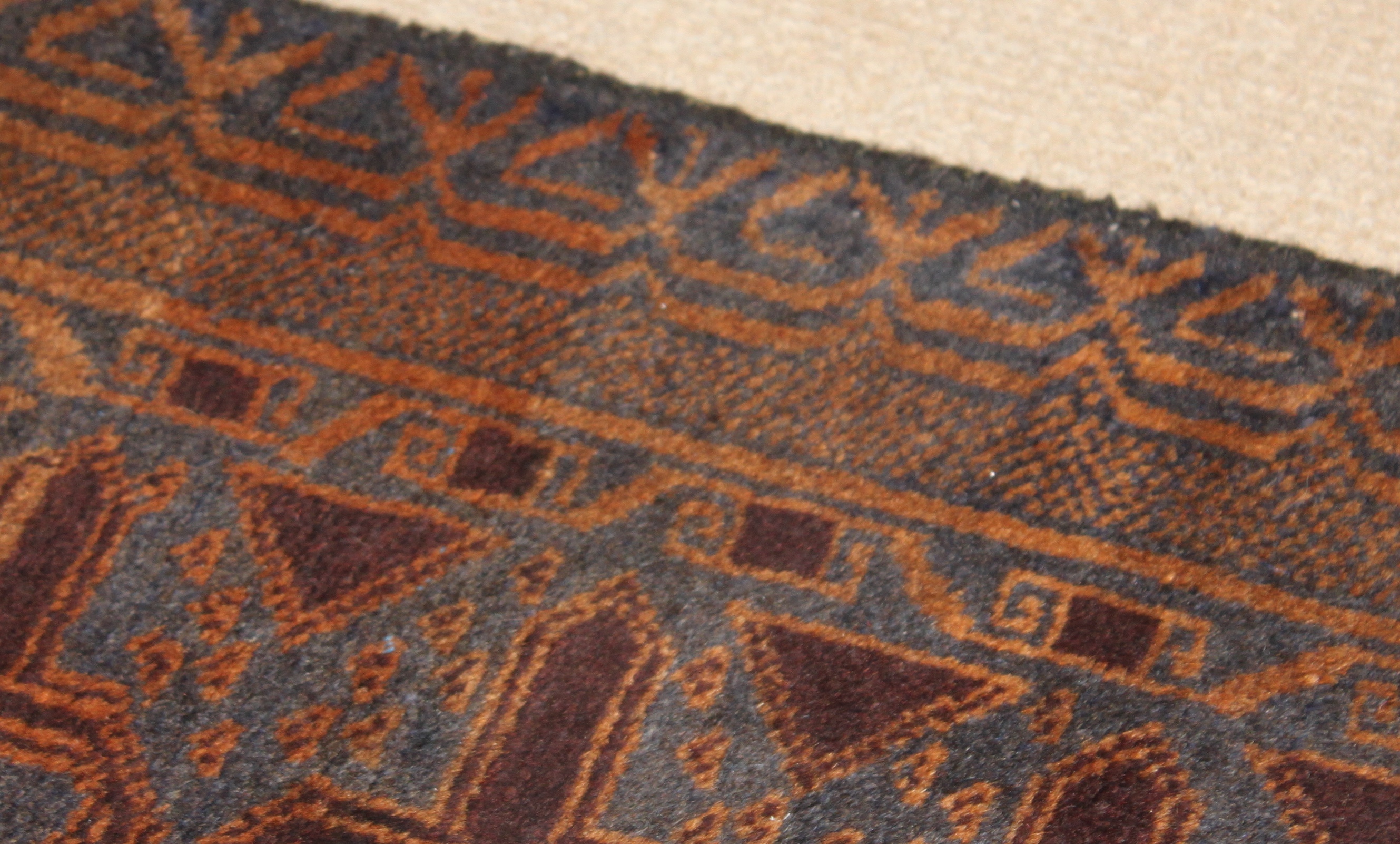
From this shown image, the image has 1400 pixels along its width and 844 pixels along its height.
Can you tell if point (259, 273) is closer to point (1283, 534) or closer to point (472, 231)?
point (472, 231)

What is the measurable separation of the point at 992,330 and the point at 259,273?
0.71 meters

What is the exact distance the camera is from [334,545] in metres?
0.98

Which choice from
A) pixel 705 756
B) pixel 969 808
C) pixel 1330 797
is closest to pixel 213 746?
pixel 705 756

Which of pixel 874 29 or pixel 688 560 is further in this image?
pixel 874 29

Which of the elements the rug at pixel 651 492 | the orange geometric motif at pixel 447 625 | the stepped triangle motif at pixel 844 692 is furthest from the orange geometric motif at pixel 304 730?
the stepped triangle motif at pixel 844 692

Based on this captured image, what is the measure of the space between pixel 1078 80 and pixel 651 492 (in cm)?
61

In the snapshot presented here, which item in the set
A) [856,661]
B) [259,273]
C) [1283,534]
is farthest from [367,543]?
[1283,534]

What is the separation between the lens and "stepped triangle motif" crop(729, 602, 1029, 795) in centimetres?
96

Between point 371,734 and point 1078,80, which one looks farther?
point 1078,80

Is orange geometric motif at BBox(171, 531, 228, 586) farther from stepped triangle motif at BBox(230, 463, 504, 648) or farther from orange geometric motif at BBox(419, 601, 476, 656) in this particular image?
orange geometric motif at BBox(419, 601, 476, 656)

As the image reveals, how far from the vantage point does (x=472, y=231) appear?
3.41 feet

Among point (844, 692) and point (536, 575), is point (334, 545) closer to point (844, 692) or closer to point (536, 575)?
point (536, 575)

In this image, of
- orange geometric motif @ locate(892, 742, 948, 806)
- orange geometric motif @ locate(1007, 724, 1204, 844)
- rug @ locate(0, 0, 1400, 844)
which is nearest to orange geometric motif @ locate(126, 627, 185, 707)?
rug @ locate(0, 0, 1400, 844)

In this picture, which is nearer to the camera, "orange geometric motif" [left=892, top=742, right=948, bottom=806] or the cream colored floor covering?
"orange geometric motif" [left=892, top=742, right=948, bottom=806]
